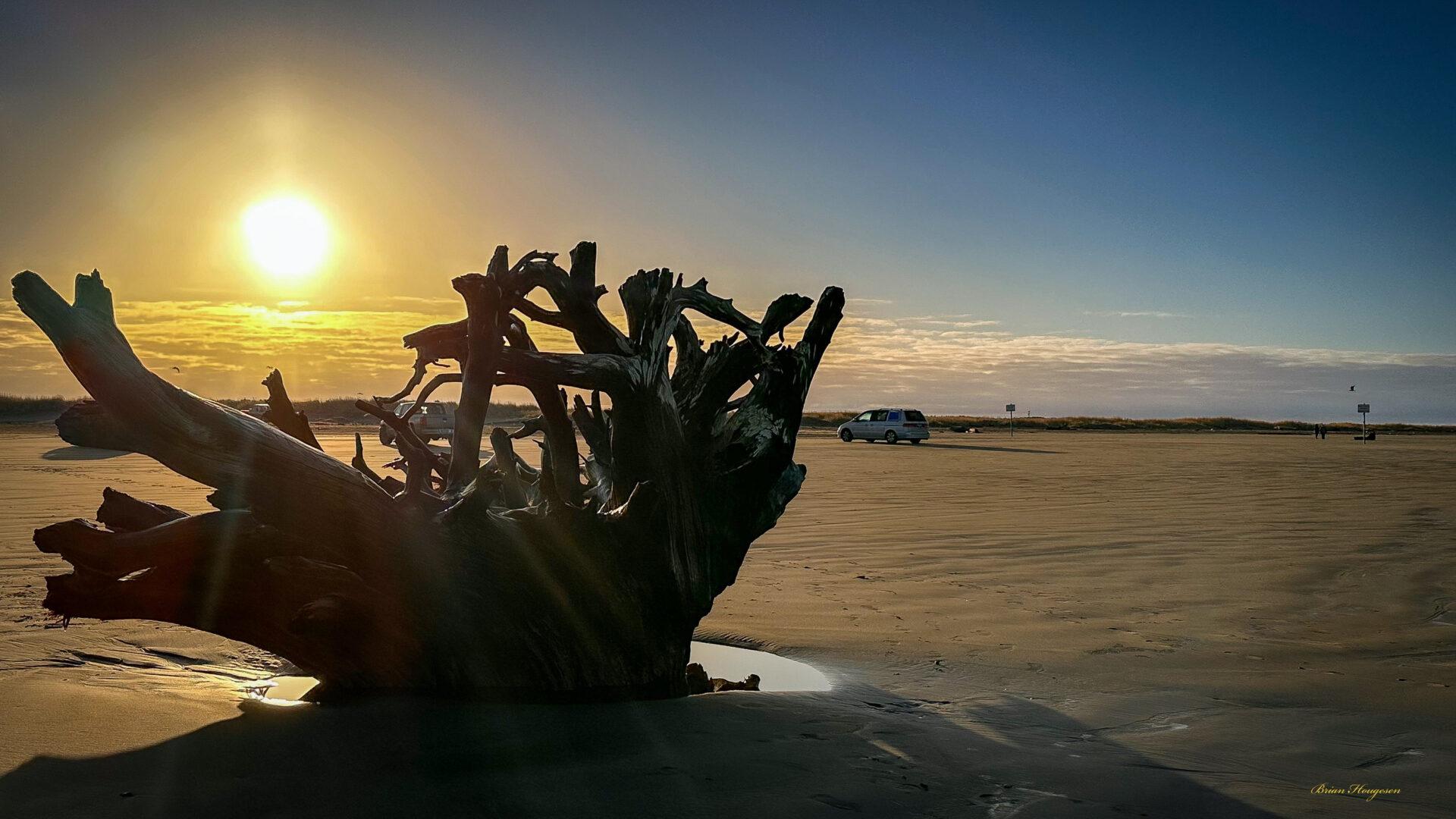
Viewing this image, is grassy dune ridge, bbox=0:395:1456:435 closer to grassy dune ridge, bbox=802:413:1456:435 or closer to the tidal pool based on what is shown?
grassy dune ridge, bbox=802:413:1456:435

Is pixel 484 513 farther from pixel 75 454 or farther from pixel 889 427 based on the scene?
pixel 889 427

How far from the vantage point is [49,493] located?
11406mm

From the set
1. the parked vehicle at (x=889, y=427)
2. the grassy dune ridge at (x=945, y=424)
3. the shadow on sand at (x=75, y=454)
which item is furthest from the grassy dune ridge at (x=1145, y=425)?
the shadow on sand at (x=75, y=454)

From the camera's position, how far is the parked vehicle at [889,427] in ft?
122

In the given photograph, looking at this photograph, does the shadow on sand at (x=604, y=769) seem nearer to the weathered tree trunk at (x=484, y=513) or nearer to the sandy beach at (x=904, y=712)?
the sandy beach at (x=904, y=712)

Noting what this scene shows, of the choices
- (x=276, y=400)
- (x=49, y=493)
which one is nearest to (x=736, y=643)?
(x=276, y=400)

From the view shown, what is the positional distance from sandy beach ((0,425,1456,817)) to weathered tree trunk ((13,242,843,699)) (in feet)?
0.98

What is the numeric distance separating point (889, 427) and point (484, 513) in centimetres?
3523

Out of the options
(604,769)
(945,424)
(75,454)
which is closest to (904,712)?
(604,769)

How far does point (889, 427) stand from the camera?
37.9 metres

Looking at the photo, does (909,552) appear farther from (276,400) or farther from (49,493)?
(49,493)

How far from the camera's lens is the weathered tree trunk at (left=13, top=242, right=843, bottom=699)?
3252mm

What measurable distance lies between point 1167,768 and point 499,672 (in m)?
2.59

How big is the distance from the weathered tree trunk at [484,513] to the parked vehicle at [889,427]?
33.1 metres
